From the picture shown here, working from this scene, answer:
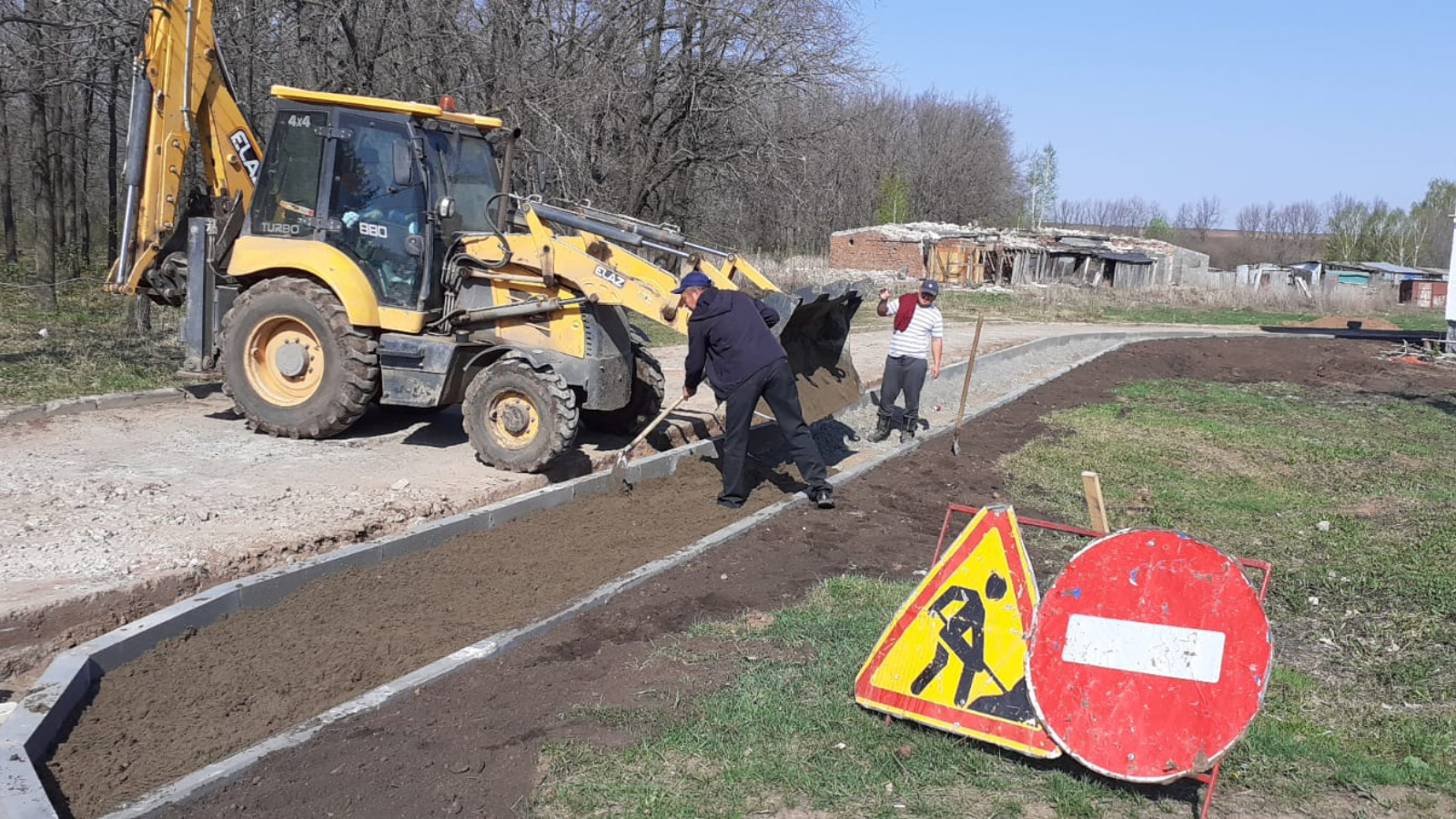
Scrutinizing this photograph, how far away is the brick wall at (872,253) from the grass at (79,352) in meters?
36.3

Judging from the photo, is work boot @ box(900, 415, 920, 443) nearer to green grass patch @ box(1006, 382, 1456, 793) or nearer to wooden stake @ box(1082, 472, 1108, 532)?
green grass patch @ box(1006, 382, 1456, 793)

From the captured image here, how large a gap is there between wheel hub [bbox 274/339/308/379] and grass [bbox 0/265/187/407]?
259 cm

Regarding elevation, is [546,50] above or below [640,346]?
above

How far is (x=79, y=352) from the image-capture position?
44.8 feet

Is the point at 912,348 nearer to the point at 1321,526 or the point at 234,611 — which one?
the point at 1321,526

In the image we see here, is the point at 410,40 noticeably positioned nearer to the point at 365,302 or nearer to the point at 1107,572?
the point at 365,302

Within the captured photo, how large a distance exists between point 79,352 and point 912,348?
31.7 ft

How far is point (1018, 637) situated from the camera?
463 centimetres

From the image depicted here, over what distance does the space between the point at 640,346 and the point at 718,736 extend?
21.9 ft

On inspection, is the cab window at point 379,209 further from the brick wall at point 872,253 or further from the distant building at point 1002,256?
the brick wall at point 872,253

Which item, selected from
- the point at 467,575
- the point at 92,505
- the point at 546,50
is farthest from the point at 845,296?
the point at 546,50

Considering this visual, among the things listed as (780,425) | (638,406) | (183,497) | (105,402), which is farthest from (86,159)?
(780,425)

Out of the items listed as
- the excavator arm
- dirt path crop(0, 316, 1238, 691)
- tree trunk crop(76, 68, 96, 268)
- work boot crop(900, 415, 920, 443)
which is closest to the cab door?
the excavator arm

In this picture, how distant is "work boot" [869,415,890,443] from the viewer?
1257 centimetres
